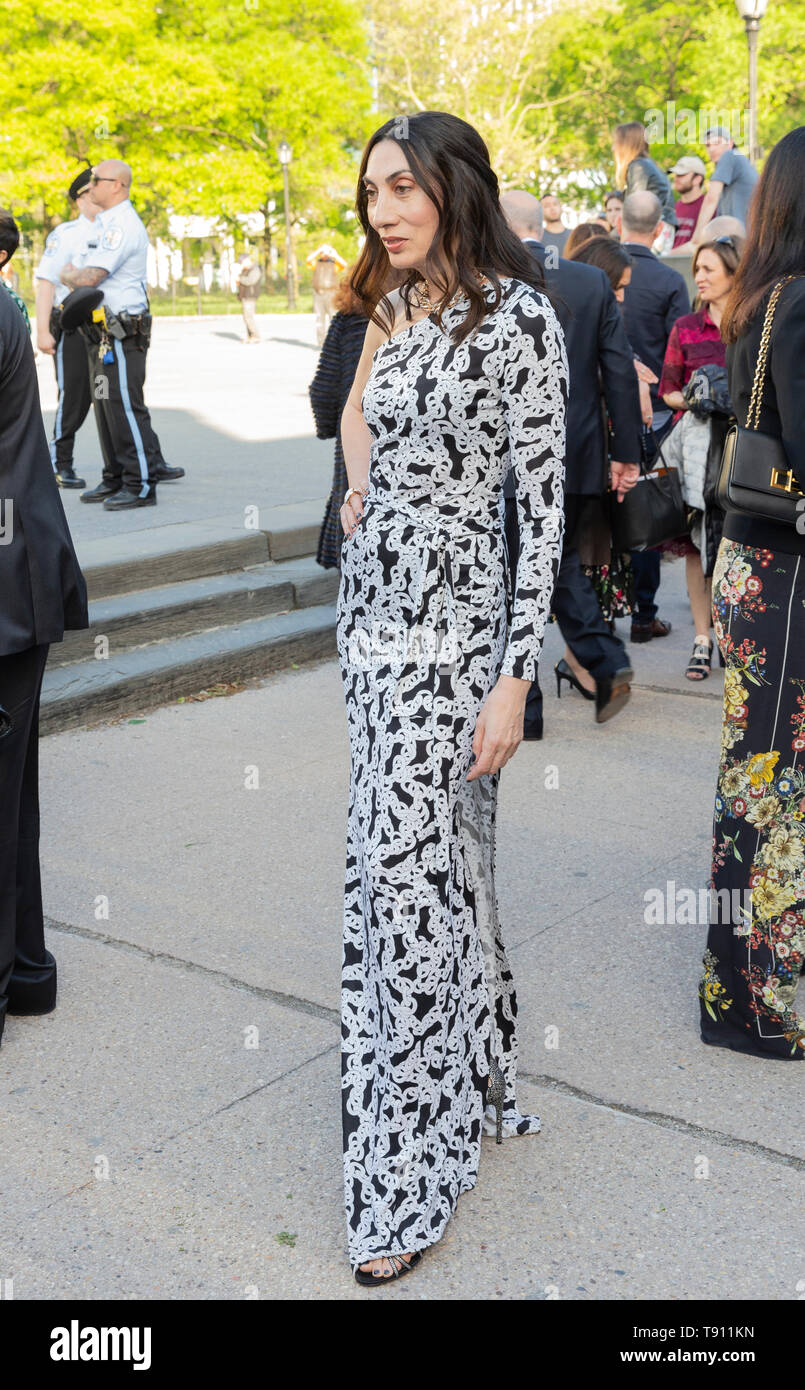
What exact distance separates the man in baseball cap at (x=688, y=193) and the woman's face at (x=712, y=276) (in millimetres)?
6027

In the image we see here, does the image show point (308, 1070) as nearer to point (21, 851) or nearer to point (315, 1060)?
point (315, 1060)

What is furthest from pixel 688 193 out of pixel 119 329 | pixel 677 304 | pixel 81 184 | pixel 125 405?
pixel 125 405

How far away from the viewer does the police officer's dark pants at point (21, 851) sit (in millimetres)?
3477

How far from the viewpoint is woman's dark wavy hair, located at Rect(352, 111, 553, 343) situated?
2439 mm

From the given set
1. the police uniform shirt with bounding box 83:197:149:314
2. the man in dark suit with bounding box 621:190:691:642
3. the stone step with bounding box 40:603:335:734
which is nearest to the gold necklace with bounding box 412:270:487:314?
the stone step with bounding box 40:603:335:734

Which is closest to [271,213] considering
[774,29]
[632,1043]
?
[774,29]

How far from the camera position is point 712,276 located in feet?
18.7

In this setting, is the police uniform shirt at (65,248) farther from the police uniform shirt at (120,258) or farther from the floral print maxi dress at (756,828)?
the floral print maxi dress at (756,828)

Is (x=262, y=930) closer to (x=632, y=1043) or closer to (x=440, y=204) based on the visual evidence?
(x=632, y=1043)

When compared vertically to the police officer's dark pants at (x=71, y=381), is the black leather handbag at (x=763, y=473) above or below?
above

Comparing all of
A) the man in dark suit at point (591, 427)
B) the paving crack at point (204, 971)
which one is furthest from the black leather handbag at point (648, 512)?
the paving crack at point (204, 971)

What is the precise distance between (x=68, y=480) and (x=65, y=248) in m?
1.53

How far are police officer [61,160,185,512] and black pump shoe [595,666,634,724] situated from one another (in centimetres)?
398

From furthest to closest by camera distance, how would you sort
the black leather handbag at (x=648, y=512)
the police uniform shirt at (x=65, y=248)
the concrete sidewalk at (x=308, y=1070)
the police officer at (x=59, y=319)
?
1. the police officer at (x=59, y=319)
2. the police uniform shirt at (x=65, y=248)
3. the black leather handbag at (x=648, y=512)
4. the concrete sidewalk at (x=308, y=1070)
